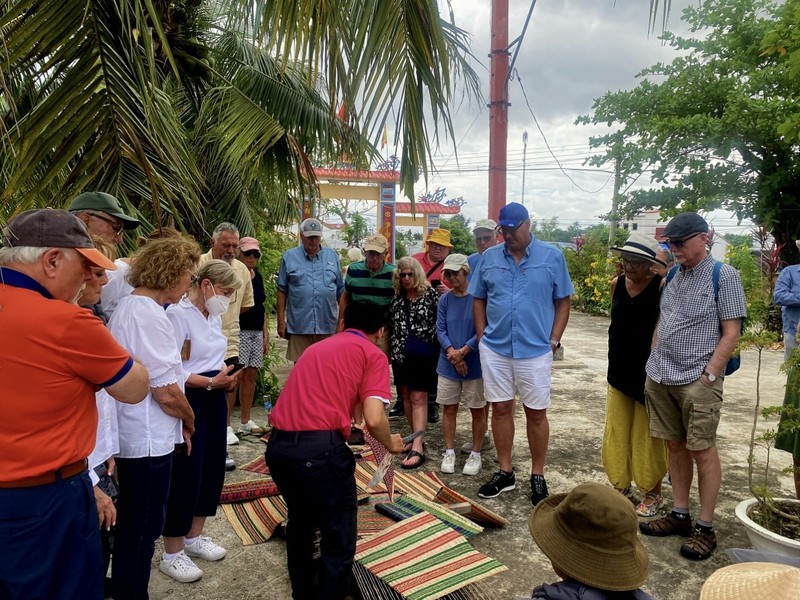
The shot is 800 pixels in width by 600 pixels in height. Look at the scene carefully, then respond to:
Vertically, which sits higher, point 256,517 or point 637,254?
point 637,254

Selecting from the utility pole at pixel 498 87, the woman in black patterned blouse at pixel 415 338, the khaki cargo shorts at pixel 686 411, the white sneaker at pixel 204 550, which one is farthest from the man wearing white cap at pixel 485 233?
the white sneaker at pixel 204 550

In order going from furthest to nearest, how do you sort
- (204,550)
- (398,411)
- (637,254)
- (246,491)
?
(398,411) → (246,491) → (637,254) → (204,550)

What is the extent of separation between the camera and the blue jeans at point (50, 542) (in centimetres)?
168

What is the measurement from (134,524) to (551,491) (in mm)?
2818

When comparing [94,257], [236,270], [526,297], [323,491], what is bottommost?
[323,491]

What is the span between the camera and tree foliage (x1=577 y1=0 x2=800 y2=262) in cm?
1251

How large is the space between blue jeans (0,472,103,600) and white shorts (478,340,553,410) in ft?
8.78

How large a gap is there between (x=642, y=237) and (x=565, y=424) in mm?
2607

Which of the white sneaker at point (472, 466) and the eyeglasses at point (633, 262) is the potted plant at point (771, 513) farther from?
the white sneaker at point (472, 466)

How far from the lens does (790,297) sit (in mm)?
5395

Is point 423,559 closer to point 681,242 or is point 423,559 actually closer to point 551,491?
point 551,491

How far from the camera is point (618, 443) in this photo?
148 inches

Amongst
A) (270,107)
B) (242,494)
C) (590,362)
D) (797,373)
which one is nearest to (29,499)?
(242,494)

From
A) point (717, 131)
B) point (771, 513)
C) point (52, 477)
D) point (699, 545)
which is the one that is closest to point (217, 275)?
point (52, 477)
